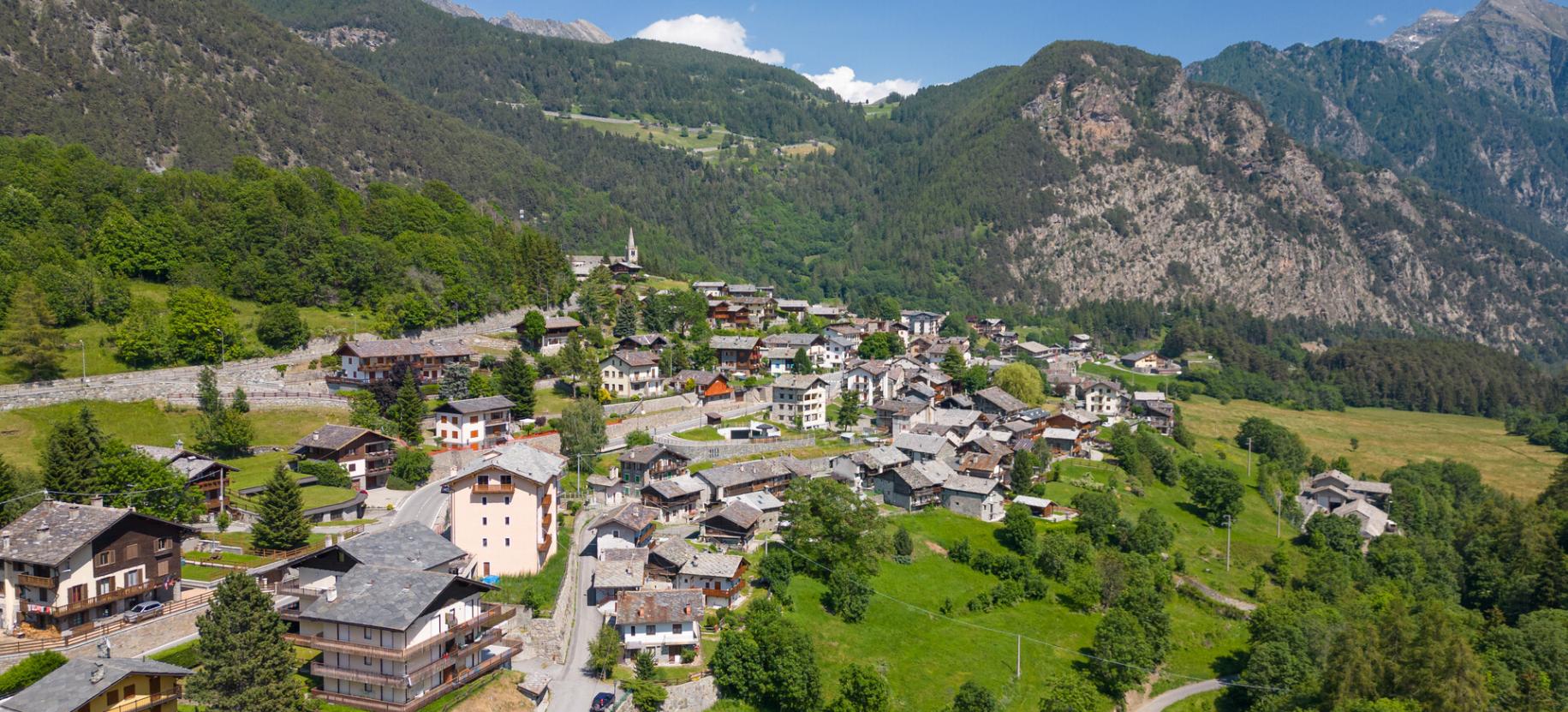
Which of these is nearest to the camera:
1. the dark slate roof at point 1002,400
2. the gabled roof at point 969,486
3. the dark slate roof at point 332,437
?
the dark slate roof at point 332,437

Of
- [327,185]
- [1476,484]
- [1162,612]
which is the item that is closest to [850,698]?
[1162,612]

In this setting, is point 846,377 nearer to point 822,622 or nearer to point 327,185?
point 822,622

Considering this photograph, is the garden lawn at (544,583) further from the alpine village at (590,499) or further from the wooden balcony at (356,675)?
the wooden balcony at (356,675)

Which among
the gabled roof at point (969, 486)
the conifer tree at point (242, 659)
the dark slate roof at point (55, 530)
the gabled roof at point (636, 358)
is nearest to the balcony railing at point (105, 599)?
the dark slate roof at point (55, 530)

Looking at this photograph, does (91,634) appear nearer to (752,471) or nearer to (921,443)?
(752,471)

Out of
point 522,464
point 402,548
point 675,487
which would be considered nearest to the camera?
point 402,548

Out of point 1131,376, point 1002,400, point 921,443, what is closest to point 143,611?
point 921,443

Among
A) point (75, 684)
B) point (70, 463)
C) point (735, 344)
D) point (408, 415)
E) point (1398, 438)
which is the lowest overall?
point (1398, 438)
